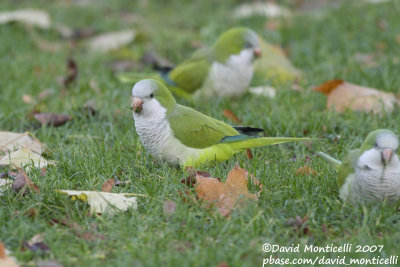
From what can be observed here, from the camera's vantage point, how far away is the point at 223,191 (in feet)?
11.4

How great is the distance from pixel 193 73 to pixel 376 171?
9.56 ft

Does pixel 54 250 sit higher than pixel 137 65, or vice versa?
pixel 137 65

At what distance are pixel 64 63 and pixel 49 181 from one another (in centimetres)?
345

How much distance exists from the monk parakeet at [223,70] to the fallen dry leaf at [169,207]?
7.98 ft

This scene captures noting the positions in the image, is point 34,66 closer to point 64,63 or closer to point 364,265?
point 64,63

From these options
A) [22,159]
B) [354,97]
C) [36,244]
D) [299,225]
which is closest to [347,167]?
[299,225]

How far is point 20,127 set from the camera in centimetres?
509

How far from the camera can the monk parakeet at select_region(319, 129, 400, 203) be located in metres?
3.08

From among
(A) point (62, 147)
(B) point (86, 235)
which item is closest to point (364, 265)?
(B) point (86, 235)

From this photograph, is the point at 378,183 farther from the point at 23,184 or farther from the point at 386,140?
the point at 23,184

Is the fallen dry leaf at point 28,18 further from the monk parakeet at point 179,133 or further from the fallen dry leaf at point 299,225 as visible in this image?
the fallen dry leaf at point 299,225

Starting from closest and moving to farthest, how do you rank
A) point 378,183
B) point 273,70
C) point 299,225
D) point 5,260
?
point 5,260, point 378,183, point 299,225, point 273,70

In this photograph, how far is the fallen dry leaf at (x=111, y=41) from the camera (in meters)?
7.44

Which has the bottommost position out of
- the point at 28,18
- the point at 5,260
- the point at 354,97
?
the point at 5,260
